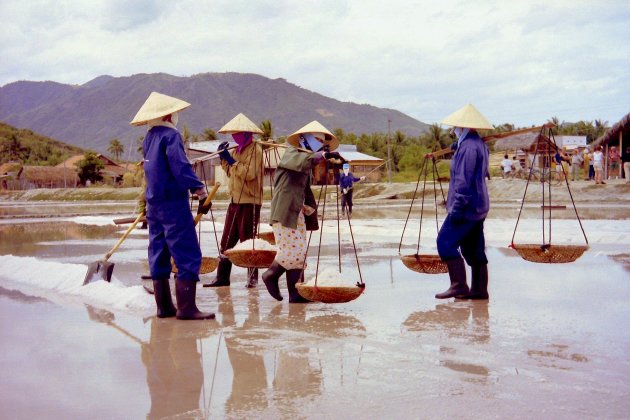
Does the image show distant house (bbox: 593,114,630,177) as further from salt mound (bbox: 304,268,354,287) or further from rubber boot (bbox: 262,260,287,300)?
salt mound (bbox: 304,268,354,287)

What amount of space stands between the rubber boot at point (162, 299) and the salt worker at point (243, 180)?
1367 mm

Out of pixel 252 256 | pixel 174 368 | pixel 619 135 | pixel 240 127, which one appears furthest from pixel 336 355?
pixel 619 135

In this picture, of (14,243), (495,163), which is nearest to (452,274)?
(14,243)

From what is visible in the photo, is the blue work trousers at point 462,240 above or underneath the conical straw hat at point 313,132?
underneath

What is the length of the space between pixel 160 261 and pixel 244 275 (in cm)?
294

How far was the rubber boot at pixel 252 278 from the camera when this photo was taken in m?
8.07

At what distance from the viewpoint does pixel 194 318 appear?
20.3 feet

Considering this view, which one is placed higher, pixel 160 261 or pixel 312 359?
pixel 160 261

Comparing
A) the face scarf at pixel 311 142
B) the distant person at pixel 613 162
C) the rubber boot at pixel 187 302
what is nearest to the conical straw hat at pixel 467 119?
the face scarf at pixel 311 142

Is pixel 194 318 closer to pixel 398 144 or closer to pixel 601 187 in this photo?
pixel 601 187

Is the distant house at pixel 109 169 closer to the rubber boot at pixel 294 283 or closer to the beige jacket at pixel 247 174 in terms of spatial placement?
the beige jacket at pixel 247 174

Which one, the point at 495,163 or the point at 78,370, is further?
the point at 495,163

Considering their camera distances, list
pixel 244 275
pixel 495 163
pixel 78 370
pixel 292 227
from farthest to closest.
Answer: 1. pixel 495 163
2. pixel 244 275
3. pixel 292 227
4. pixel 78 370

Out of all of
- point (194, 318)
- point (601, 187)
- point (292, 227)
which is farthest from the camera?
point (601, 187)
